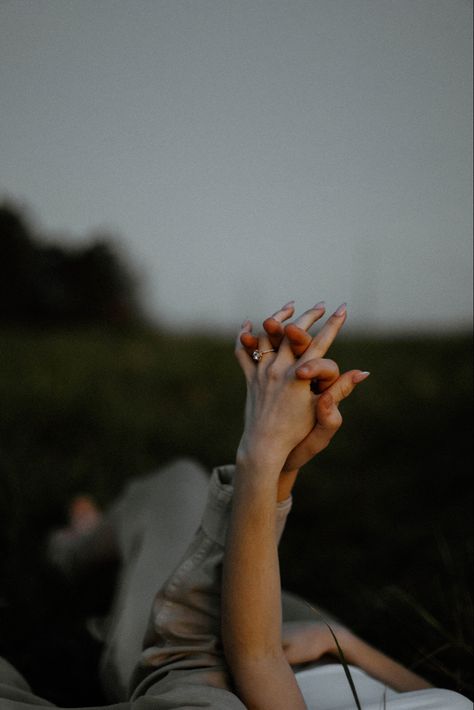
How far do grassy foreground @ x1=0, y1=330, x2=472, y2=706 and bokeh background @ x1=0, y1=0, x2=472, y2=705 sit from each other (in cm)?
1

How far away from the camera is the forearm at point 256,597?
81 cm

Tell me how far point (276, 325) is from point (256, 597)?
1.25 feet

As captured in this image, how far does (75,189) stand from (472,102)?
6.02 ft

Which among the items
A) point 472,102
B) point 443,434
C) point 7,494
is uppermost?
point 472,102

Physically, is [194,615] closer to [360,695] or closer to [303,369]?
[360,695]

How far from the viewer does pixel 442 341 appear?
3.56 meters

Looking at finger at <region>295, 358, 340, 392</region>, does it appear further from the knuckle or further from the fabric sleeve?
the fabric sleeve

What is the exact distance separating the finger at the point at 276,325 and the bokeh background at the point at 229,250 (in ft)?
3.91

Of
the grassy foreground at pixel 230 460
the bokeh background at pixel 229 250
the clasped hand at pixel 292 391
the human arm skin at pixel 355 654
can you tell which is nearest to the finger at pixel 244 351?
the clasped hand at pixel 292 391

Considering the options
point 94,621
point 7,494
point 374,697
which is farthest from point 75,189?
point 374,697

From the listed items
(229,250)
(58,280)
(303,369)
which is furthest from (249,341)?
(58,280)

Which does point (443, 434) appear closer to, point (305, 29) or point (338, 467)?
point (338, 467)

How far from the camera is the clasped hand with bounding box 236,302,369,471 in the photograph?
33.3 inches

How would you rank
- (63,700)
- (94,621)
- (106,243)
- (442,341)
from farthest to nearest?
(442,341)
(106,243)
(94,621)
(63,700)
